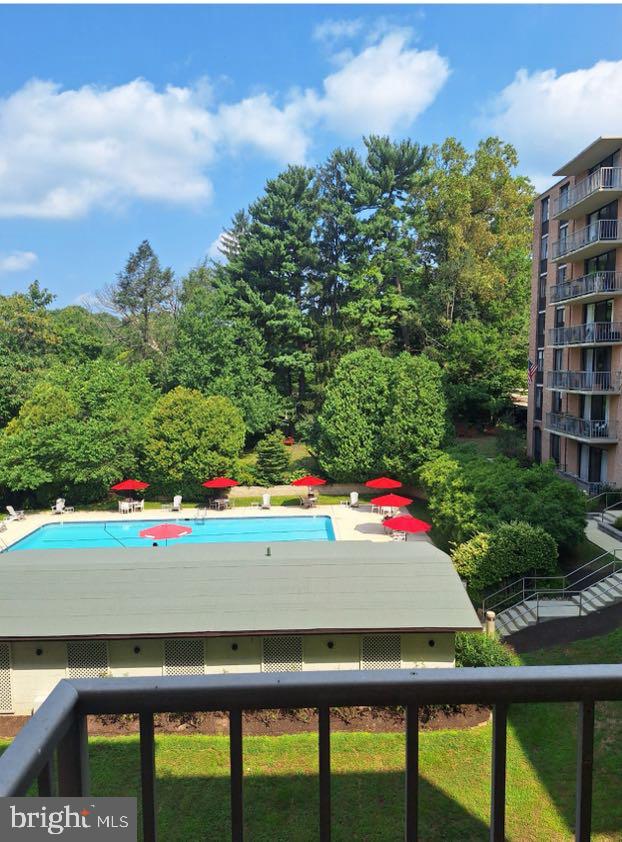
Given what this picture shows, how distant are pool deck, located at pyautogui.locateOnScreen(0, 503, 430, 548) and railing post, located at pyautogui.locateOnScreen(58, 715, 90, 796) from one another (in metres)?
25.2

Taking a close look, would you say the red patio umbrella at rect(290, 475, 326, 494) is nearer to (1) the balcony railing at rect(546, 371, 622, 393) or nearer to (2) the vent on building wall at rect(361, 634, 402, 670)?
(1) the balcony railing at rect(546, 371, 622, 393)

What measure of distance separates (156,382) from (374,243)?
18.3 m

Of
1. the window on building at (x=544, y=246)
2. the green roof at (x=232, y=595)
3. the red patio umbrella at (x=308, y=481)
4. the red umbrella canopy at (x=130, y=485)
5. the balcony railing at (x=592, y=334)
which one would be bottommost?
the red patio umbrella at (x=308, y=481)

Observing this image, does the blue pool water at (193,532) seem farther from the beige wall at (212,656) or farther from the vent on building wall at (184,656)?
the vent on building wall at (184,656)

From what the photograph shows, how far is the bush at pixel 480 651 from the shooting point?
1343 cm

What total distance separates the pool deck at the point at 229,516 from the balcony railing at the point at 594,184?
52.2 feet

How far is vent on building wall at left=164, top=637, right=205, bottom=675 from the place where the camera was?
1388cm

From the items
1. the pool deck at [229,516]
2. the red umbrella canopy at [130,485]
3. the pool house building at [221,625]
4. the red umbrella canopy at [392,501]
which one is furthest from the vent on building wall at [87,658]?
the red umbrella canopy at [130,485]

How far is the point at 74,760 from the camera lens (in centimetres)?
165

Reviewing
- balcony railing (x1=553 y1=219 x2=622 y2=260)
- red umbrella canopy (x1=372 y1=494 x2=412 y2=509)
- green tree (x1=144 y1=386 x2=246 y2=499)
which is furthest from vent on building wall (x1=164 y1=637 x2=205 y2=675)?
balcony railing (x1=553 y1=219 x2=622 y2=260)

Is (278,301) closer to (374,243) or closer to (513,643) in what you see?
(374,243)

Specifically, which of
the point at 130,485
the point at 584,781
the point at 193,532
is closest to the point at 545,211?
the point at 193,532

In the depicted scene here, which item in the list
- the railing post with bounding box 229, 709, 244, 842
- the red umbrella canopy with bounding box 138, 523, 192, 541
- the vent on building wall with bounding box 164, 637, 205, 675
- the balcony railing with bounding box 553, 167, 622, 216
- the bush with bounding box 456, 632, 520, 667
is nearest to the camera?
the railing post with bounding box 229, 709, 244, 842

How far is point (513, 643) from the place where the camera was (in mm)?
15602
